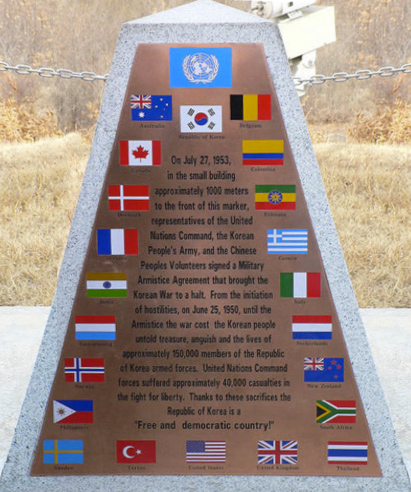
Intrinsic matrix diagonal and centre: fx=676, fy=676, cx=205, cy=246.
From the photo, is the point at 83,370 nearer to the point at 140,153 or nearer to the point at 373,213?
the point at 140,153

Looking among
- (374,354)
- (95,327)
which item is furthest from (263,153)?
(374,354)

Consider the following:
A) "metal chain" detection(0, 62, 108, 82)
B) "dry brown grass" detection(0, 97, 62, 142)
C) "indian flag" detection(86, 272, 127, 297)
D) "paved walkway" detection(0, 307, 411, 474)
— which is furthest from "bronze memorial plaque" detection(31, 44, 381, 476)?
"dry brown grass" detection(0, 97, 62, 142)

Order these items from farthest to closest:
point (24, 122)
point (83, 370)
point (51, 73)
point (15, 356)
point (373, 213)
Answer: point (24, 122)
point (373, 213)
point (51, 73)
point (15, 356)
point (83, 370)

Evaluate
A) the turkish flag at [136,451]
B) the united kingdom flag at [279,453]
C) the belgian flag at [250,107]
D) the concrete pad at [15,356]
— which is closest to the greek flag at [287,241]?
the belgian flag at [250,107]

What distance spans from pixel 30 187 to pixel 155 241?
15.2 feet

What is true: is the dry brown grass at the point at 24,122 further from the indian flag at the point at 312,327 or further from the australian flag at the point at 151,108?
the indian flag at the point at 312,327

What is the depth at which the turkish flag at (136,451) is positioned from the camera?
6.46 ft

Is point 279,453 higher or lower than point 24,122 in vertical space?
lower

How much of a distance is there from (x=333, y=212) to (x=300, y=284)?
3974mm

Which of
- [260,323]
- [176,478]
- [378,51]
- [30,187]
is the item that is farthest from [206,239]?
[378,51]

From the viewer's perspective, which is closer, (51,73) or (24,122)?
(51,73)

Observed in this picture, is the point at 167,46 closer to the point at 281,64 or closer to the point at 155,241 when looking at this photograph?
the point at 281,64

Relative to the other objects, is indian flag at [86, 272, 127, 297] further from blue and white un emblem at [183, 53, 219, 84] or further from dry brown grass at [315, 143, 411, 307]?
dry brown grass at [315, 143, 411, 307]

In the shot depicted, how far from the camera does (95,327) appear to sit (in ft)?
6.36
